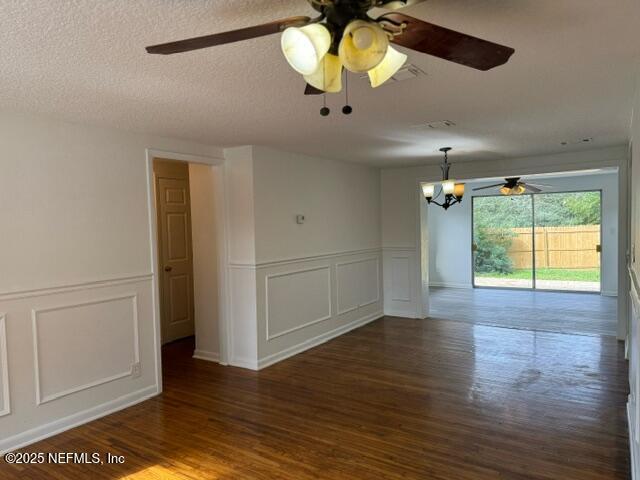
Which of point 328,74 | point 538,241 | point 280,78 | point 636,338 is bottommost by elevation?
point 636,338

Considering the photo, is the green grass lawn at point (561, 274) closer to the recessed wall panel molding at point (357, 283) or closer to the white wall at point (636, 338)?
the recessed wall panel molding at point (357, 283)

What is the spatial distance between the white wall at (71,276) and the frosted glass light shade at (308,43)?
8.17 feet

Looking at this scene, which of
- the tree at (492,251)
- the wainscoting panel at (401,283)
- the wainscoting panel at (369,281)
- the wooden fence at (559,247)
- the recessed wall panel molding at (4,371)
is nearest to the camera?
the recessed wall panel molding at (4,371)

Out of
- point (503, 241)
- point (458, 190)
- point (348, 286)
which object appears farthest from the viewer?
point (503, 241)

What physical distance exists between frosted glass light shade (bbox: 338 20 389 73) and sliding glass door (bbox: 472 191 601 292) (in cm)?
871

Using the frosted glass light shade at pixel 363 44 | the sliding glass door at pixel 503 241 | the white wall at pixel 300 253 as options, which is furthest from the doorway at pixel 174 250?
the sliding glass door at pixel 503 241

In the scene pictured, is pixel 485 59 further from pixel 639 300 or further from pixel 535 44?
pixel 639 300

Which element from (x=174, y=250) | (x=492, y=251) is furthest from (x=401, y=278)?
(x=492, y=251)

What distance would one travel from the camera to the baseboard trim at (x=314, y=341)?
4452mm

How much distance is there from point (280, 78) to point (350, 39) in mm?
1165

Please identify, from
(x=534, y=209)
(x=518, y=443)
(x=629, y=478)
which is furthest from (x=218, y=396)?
(x=534, y=209)

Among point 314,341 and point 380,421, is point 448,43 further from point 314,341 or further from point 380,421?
point 314,341

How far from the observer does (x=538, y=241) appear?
29.6ft

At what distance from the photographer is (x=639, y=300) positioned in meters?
2.04
